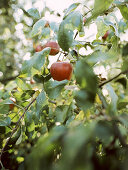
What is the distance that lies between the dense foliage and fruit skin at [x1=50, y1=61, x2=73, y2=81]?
3 cm

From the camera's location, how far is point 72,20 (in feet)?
2.10

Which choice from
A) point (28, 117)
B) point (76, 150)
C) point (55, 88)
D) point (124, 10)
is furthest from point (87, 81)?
point (28, 117)

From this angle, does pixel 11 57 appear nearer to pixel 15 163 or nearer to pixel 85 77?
pixel 15 163

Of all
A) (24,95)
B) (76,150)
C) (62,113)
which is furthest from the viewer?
(24,95)

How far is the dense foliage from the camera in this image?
0.30m

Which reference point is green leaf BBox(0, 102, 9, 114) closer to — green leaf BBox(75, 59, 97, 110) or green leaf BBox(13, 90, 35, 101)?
green leaf BBox(13, 90, 35, 101)

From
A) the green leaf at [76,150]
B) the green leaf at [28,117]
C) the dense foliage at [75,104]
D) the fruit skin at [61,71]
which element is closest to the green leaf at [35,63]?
the dense foliage at [75,104]

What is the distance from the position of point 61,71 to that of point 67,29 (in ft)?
0.65

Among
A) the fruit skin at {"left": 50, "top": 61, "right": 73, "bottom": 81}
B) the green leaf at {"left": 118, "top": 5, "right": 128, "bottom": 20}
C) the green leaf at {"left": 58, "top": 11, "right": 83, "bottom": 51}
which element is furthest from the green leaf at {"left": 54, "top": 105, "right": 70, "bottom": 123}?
the green leaf at {"left": 118, "top": 5, "right": 128, "bottom": 20}

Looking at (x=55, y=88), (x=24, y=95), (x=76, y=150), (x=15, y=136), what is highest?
(x=76, y=150)

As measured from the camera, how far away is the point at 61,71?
78cm

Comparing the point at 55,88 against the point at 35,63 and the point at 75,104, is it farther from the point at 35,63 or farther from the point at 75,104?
the point at 75,104

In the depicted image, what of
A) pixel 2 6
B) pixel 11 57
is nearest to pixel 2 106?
pixel 11 57

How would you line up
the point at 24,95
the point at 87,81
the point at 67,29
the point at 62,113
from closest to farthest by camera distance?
the point at 87,81 < the point at 67,29 < the point at 62,113 < the point at 24,95
